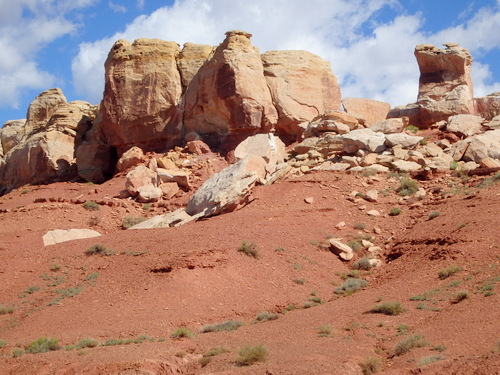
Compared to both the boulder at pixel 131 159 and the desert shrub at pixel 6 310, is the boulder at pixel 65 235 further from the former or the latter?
the boulder at pixel 131 159

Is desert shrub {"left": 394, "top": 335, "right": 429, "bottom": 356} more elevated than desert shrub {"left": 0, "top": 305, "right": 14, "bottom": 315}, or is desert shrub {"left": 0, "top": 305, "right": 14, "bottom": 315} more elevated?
desert shrub {"left": 0, "top": 305, "right": 14, "bottom": 315}

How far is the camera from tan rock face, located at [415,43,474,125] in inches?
1260

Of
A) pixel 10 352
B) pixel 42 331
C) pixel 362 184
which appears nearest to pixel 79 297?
pixel 42 331

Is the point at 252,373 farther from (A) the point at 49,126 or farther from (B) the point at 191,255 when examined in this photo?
(A) the point at 49,126

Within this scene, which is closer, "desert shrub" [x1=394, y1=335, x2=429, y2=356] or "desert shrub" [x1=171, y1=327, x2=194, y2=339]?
"desert shrub" [x1=394, y1=335, x2=429, y2=356]

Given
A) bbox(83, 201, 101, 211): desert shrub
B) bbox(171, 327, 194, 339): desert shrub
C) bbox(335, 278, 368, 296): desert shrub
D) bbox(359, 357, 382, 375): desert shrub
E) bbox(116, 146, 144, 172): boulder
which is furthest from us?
bbox(116, 146, 144, 172): boulder

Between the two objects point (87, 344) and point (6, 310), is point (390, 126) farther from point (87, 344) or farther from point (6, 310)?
point (87, 344)

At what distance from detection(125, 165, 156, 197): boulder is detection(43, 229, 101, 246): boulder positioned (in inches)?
184

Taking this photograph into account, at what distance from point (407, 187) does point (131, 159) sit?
42.4ft

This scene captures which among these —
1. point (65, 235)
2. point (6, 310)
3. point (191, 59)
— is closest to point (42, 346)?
point (6, 310)

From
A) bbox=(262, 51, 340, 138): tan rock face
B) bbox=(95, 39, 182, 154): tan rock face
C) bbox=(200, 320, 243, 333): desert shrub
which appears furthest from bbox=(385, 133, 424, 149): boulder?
bbox=(200, 320, 243, 333): desert shrub

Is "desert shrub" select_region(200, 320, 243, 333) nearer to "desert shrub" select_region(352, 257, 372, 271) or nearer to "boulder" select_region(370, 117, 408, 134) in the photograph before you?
"desert shrub" select_region(352, 257, 372, 271)

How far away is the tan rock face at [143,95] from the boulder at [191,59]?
0.28 metres

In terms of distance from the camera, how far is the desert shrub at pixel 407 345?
1121 cm
